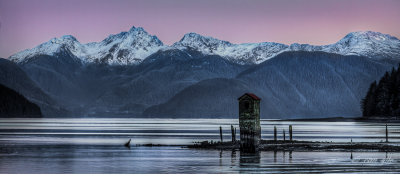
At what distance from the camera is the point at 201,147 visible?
9219 cm

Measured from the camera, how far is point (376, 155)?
7575cm

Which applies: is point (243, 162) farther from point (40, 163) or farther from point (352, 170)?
point (40, 163)

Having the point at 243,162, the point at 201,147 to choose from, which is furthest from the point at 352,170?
the point at 201,147

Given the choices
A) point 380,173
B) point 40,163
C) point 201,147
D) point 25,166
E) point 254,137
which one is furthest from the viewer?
point 201,147

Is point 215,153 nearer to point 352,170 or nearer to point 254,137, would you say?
point 254,137

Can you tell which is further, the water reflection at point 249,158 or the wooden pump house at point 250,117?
the wooden pump house at point 250,117

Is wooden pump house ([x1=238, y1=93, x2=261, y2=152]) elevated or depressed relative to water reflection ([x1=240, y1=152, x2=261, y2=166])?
elevated

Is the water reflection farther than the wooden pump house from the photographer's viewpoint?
No

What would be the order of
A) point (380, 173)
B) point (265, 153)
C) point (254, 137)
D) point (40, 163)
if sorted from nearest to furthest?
1. point (380, 173)
2. point (40, 163)
3. point (254, 137)
4. point (265, 153)

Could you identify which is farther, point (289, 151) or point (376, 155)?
point (289, 151)

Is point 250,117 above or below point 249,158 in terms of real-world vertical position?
above

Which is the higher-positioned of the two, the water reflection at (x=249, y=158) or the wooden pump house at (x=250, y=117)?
the wooden pump house at (x=250, y=117)

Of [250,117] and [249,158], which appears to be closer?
[249,158]

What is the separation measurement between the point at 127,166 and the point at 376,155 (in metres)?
28.0
